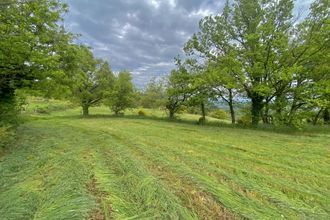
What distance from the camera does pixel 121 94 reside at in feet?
85.5

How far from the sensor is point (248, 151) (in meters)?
7.74

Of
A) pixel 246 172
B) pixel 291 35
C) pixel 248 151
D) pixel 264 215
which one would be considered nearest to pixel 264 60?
pixel 291 35

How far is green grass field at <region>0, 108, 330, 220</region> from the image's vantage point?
3.40 metres

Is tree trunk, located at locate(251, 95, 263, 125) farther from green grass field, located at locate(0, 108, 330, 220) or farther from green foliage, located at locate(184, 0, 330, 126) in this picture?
green grass field, located at locate(0, 108, 330, 220)

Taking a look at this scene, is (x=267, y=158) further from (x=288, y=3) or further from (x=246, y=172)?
(x=288, y=3)

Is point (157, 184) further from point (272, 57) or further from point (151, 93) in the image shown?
point (151, 93)

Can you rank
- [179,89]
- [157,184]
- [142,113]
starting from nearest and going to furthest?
1. [157,184]
2. [179,89]
3. [142,113]

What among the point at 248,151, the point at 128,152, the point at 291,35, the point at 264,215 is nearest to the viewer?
the point at 264,215

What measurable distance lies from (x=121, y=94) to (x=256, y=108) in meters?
15.7

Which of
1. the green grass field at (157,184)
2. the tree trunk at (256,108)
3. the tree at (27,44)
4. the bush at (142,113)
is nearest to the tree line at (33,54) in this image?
the tree at (27,44)

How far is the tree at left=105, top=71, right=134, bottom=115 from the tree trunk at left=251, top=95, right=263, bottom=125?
14687 mm

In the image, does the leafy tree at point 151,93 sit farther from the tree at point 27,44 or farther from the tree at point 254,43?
the tree at point 27,44

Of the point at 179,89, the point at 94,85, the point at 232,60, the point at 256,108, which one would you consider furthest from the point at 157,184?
the point at 94,85

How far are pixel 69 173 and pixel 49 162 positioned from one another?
3.87 feet
